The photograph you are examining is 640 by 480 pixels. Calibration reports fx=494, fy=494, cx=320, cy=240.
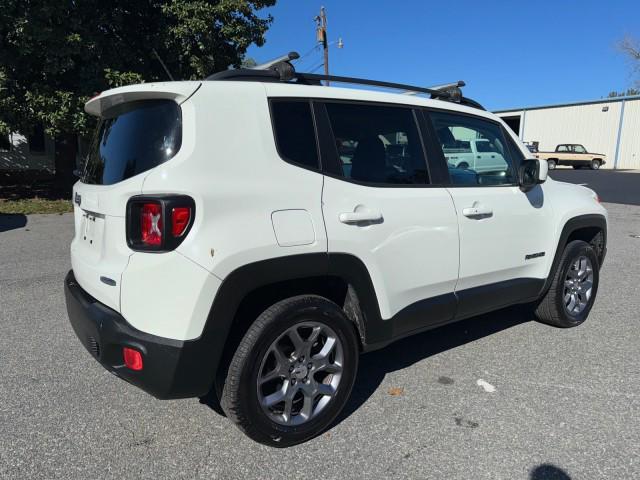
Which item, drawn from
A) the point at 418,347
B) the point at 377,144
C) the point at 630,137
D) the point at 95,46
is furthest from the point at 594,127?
the point at 377,144

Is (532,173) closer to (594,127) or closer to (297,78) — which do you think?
(297,78)

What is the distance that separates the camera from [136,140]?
251cm

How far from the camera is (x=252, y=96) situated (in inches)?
99.5

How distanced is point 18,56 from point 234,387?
1108 centimetres

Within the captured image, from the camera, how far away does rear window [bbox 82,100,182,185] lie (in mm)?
2355

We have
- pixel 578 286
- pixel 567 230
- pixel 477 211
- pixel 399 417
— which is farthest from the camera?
pixel 578 286

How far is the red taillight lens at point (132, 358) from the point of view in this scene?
2.27 m

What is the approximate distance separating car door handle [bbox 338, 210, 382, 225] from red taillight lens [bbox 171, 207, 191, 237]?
2.67 feet

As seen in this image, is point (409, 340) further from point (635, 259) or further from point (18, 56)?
point (18, 56)

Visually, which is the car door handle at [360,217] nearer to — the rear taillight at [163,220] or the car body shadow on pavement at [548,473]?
the rear taillight at [163,220]

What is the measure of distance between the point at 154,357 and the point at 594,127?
1840 inches

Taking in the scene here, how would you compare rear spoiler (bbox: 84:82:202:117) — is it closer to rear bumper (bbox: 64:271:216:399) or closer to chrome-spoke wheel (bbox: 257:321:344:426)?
rear bumper (bbox: 64:271:216:399)

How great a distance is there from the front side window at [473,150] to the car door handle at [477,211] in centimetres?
20

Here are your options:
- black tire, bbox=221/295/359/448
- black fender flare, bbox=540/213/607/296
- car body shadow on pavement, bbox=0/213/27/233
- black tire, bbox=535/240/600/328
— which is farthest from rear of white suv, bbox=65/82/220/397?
car body shadow on pavement, bbox=0/213/27/233
